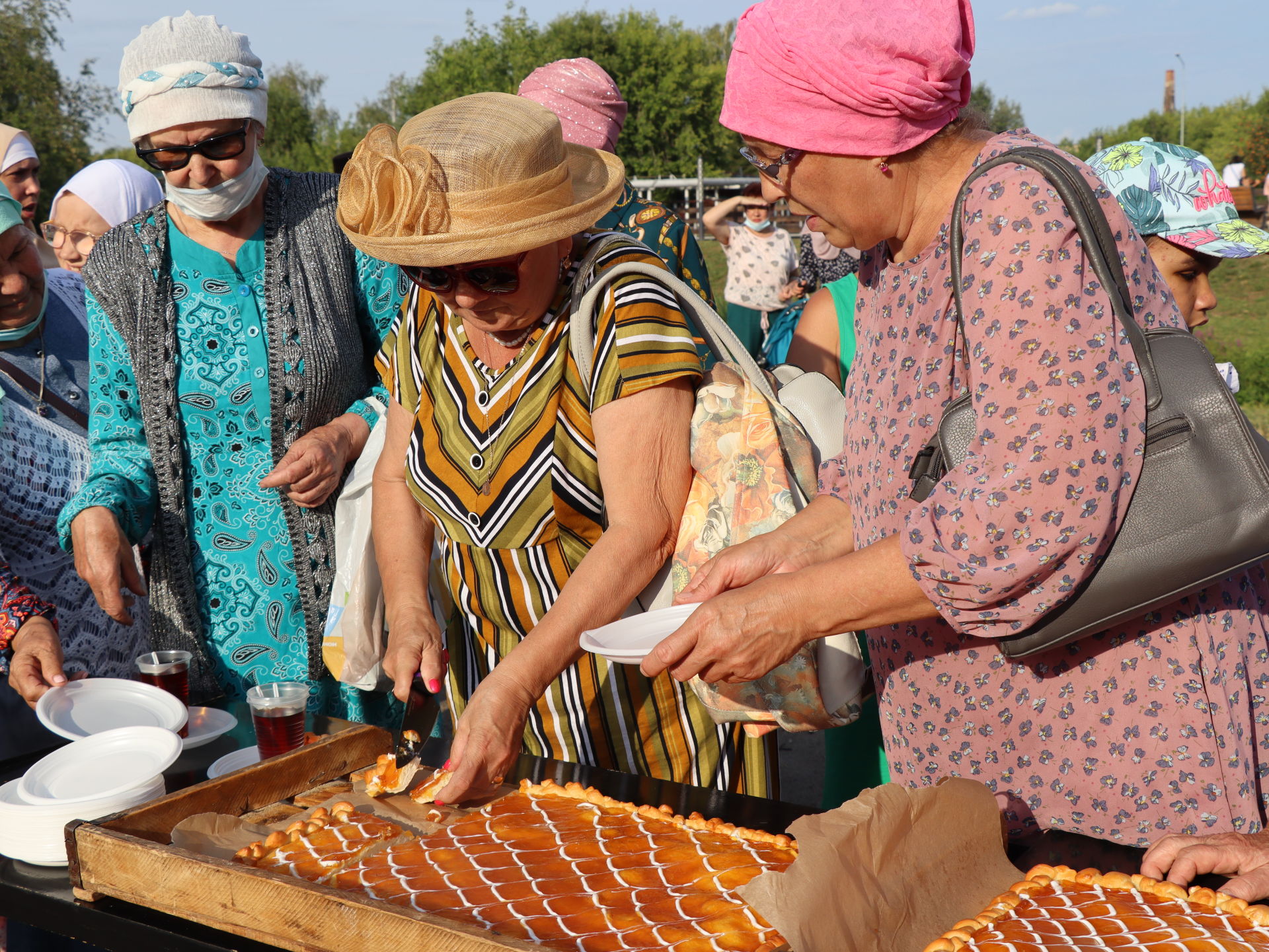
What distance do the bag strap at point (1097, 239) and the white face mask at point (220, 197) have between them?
1996 millimetres

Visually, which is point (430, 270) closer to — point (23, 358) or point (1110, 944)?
point (1110, 944)

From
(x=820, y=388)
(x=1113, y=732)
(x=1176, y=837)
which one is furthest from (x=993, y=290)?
(x=820, y=388)

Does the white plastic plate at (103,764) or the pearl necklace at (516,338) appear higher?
the pearl necklace at (516,338)

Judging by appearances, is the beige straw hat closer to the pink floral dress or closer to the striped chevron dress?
the striped chevron dress

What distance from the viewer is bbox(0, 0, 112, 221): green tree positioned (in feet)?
96.1

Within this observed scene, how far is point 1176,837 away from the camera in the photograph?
1.41 meters

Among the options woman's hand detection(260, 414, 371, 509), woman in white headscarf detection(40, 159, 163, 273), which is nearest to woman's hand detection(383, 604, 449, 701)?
woman's hand detection(260, 414, 371, 509)

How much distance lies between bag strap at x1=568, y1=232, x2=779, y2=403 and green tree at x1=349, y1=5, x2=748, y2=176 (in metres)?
46.3

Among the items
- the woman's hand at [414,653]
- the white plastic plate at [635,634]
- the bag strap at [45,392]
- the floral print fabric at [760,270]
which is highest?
the bag strap at [45,392]

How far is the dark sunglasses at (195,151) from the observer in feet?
8.61

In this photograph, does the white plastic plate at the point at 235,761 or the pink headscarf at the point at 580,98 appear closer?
the white plastic plate at the point at 235,761

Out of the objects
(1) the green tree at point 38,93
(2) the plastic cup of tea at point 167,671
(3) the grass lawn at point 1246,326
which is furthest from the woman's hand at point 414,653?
(1) the green tree at point 38,93

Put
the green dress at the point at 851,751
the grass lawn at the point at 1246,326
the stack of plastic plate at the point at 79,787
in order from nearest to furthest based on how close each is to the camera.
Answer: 1. the stack of plastic plate at the point at 79,787
2. the green dress at the point at 851,751
3. the grass lawn at the point at 1246,326

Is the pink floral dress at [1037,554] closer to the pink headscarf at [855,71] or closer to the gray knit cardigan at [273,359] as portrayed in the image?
the pink headscarf at [855,71]
